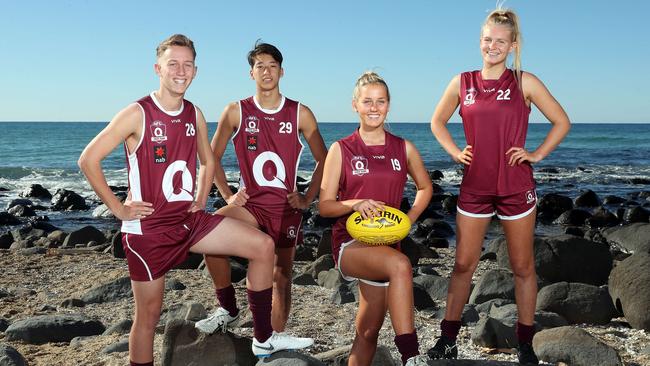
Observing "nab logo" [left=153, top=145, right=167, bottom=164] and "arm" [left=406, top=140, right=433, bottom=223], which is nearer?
"nab logo" [left=153, top=145, right=167, bottom=164]

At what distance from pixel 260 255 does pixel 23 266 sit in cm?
935

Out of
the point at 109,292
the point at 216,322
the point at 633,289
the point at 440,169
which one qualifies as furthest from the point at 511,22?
→ the point at 440,169

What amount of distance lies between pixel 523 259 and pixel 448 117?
1.31 meters

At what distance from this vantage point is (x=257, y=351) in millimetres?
5410

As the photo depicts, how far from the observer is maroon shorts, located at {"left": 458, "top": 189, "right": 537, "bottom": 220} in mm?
5527

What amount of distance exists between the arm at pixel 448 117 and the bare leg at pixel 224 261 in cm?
167

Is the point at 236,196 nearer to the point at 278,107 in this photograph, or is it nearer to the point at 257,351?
the point at 278,107

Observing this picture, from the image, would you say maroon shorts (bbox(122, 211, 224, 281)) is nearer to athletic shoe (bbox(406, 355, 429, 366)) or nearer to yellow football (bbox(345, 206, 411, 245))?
yellow football (bbox(345, 206, 411, 245))

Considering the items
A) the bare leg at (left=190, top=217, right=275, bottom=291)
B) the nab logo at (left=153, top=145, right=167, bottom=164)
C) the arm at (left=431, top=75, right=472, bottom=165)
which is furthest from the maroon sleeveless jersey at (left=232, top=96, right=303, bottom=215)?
the arm at (left=431, top=75, right=472, bottom=165)

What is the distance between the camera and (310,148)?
5.96 metres

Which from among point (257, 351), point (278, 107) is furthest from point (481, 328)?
point (278, 107)

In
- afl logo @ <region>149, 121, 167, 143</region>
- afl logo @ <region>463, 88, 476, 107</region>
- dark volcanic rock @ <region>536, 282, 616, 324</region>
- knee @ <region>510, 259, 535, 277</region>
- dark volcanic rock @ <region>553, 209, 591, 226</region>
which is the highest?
afl logo @ <region>463, 88, 476, 107</region>

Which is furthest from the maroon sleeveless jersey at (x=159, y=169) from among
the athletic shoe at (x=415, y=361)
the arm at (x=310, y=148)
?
the athletic shoe at (x=415, y=361)

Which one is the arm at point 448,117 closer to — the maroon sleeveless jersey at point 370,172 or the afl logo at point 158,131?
the maroon sleeveless jersey at point 370,172
